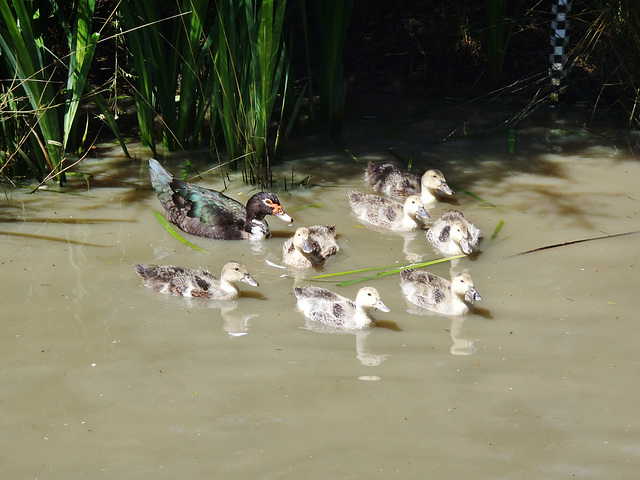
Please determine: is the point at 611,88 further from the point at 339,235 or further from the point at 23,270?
the point at 23,270

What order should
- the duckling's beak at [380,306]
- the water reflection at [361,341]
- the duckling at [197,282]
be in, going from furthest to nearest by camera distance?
the duckling at [197,282], the duckling's beak at [380,306], the water reflection at [361,341]

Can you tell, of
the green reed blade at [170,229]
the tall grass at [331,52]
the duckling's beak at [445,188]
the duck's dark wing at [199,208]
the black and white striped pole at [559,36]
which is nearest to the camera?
the green reed blade at [170,229]

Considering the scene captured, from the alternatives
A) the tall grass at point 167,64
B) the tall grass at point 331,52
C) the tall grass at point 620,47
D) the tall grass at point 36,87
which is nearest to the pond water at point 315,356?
the tall grass at point 36,87

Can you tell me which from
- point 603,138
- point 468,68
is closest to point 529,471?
point 603,138

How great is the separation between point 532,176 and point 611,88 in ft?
7.39

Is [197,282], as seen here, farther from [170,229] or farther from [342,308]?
[170,229]

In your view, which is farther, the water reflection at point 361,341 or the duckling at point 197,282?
the duckling at point 197,282

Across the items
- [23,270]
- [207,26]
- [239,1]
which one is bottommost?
[23,270]

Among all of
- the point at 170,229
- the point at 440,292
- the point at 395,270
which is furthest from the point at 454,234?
the point at 170,229

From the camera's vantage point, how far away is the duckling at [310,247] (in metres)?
5.28

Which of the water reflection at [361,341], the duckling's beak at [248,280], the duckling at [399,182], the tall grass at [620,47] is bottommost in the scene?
the duckling at [399,182]

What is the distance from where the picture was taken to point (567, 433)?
142 inches

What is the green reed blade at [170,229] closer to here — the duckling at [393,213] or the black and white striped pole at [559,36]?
the duckling at [393,213]

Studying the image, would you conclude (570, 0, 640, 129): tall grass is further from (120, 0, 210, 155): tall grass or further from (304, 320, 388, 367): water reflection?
(304, 320, 388, 367): water reflection
